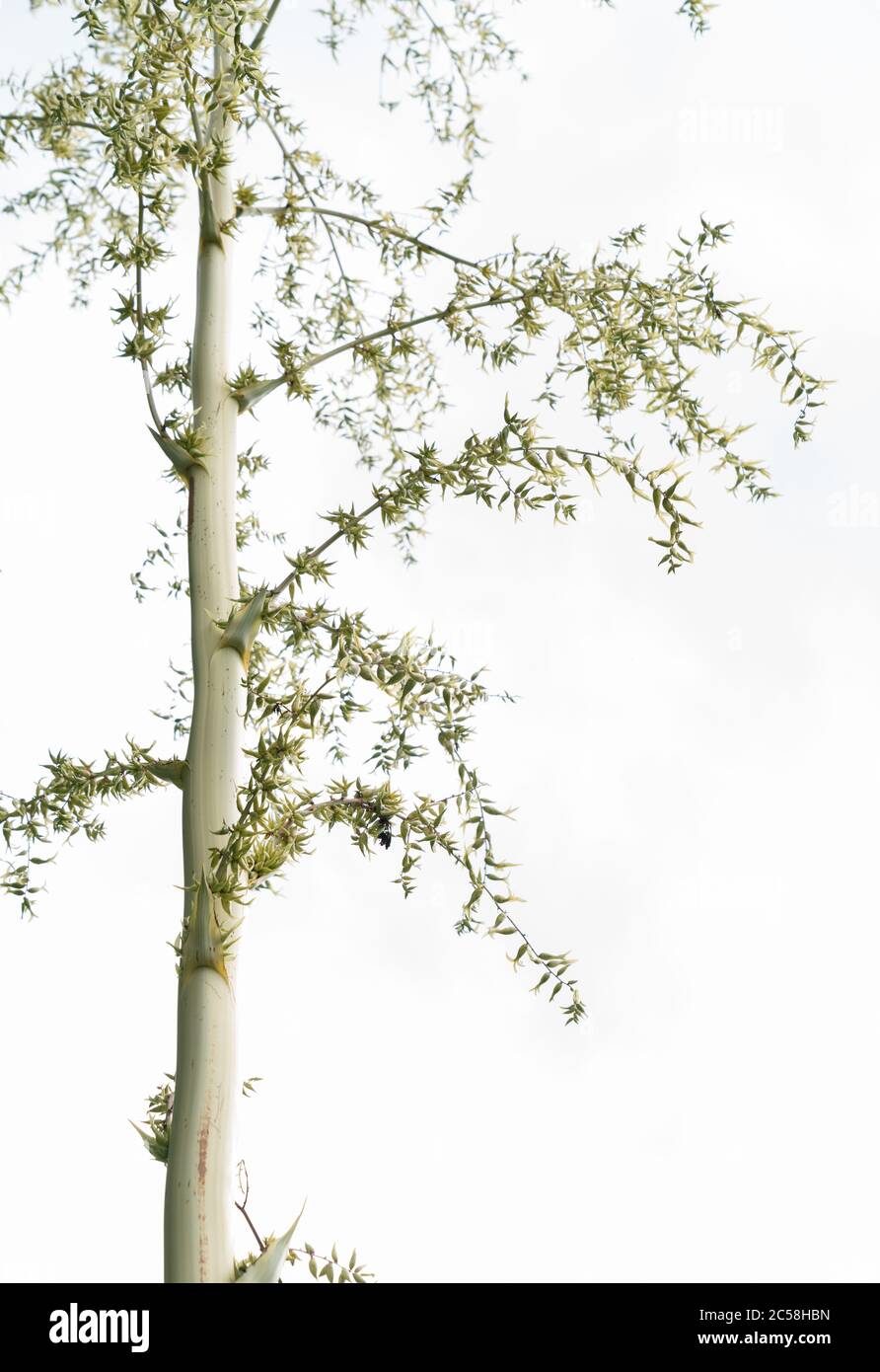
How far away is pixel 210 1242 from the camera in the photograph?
1.86 meters

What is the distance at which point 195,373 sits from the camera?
252 centimetres

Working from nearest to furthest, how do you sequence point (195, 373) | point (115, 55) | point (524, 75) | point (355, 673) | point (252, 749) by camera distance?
point (252, 749)
point (355, 673)
point (195, 373)
point (115, 55)
point (524, 75)

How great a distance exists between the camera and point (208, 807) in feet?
6.98

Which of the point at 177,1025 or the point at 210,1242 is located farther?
the point at 177,1025

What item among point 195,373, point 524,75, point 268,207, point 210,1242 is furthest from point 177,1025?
point 524,75

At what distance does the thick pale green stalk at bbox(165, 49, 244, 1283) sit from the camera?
1884mm

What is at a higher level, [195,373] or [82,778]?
[195,373]

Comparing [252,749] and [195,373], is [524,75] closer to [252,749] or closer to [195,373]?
[195,373]

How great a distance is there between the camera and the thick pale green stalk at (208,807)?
74.2 inches

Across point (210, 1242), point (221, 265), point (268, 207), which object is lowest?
point (210, 1242)
